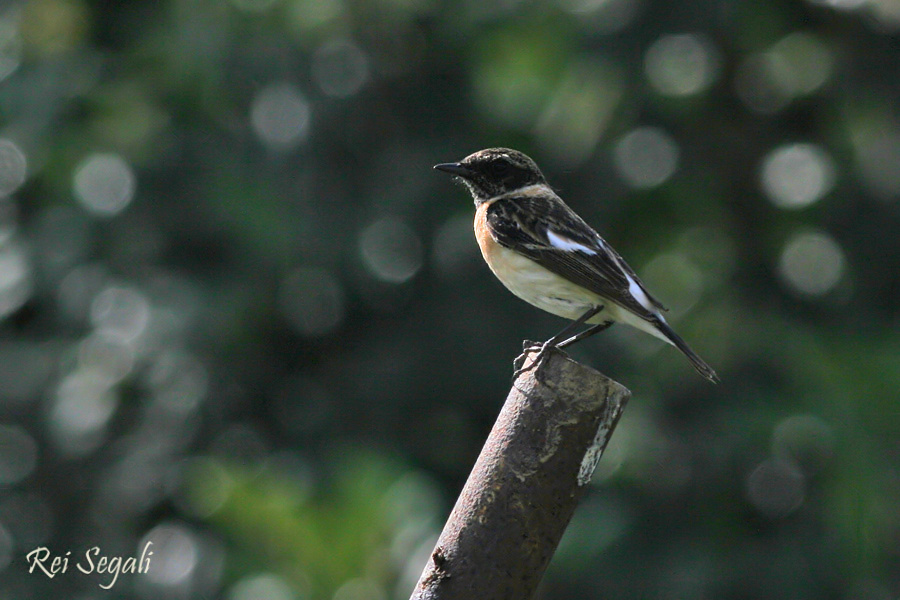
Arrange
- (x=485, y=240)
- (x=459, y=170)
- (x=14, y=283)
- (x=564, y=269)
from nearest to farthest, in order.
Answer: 1. (x=564, y=269)
2. (x=485, y=240)
3. (x=459, y=170)
4. (x=14, y=283)

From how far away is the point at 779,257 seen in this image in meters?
6.68

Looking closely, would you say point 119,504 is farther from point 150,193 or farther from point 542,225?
point 542,225

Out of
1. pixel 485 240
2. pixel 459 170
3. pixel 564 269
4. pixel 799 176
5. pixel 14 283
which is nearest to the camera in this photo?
pixel 564 269

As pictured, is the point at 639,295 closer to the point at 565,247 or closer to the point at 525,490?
the point at 565,247

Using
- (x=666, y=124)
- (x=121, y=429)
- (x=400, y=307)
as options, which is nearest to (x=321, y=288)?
(x=400, y=307)

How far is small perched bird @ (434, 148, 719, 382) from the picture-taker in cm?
419

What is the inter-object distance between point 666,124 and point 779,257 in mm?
1087

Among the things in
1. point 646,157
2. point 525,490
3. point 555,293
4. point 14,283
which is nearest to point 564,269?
point 555,293

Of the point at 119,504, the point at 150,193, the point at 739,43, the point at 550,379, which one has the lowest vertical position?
the point at 119,504

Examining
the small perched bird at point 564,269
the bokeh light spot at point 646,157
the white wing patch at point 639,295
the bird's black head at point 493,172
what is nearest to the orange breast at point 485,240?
the small perched bird at point 564,269

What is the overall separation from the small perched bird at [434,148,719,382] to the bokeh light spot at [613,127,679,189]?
184cm

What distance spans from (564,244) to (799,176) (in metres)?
2.60

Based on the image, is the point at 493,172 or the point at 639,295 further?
the point at 493,172

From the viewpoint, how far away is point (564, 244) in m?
4.44
